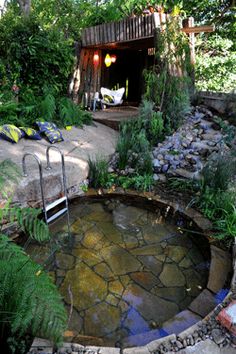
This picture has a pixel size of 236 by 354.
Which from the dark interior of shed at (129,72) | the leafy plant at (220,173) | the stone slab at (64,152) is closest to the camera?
the stone slab at (64,152)

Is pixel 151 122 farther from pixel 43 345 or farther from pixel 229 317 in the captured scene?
pixel 43 345

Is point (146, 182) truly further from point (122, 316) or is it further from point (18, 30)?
point (18, 30)

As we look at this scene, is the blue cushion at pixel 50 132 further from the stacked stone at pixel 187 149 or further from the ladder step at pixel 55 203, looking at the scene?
the stacked stone at pixel 187 149

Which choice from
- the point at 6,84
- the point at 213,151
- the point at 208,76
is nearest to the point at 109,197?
the point at 213,151

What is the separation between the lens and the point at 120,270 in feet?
9.51

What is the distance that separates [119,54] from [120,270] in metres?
8.15

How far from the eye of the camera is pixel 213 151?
5.14 meters

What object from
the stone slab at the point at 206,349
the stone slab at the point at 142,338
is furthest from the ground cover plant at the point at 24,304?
the stone slab at the point at 206,349

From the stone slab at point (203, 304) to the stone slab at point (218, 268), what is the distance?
10cm

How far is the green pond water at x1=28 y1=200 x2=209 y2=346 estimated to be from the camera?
235cm

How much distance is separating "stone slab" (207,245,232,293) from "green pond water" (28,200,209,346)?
0.16 m

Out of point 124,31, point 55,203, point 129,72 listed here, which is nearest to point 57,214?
point 55,203

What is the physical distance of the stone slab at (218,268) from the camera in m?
2.58

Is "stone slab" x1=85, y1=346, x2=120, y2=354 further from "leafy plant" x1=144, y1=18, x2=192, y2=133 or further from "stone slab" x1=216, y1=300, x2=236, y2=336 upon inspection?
"leafy plant" x1=144, y1=18, x2=192, y2=133
